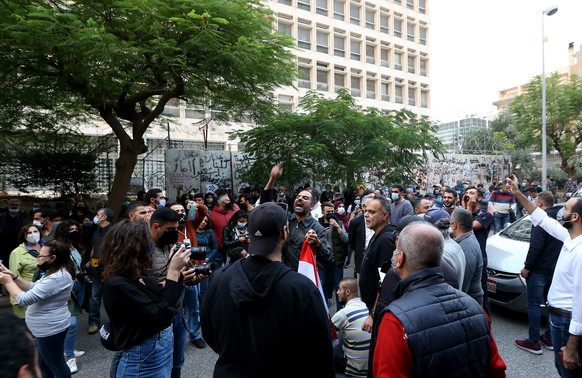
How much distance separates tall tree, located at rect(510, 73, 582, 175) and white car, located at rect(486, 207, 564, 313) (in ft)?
78.3

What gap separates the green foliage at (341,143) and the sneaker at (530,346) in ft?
23.5

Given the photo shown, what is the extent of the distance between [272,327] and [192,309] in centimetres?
351

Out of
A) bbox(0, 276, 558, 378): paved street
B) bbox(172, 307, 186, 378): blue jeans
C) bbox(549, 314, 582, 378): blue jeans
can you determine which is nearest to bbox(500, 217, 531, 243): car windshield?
bbox(0, 276, 558, 378): paved street

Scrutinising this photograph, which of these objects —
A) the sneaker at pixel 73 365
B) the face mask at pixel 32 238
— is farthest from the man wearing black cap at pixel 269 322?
the face mask at pixel 32 238

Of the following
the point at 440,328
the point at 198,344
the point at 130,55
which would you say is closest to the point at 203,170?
the point at 130,55

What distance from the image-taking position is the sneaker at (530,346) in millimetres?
4707

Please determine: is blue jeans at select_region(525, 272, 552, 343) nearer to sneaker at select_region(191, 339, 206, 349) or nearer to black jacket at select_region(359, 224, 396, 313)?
black jacket at select_region(359, 224, 396, 313)

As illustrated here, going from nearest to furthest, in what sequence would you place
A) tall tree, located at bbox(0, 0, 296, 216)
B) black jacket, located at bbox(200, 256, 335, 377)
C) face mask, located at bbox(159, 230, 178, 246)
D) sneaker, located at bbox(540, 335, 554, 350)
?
1. black jacket, located at bbox(200, 256, 335, 377)
2. face mask, located at bbox(159, 230, 178, 246)
3. sneaker, located at bbox(540, 335, 554, 350)
4. tall tree, located at bbox(0, 0, 296, 216)

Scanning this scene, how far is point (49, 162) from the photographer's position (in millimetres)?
12680

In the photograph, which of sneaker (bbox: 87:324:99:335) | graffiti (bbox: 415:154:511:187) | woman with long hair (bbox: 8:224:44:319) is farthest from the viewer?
graffiti (bbox: 415:154:511:187)

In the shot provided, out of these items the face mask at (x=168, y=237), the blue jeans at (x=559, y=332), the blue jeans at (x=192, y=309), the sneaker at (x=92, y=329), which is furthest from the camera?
the sneaker at (x=92, y=329)

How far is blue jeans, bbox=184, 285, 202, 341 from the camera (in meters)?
5.07

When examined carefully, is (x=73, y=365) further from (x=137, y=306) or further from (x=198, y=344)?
(x=137, y=306)

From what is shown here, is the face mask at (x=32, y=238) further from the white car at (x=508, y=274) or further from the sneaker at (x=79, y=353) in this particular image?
the white car at (x=508, y=274)
